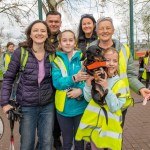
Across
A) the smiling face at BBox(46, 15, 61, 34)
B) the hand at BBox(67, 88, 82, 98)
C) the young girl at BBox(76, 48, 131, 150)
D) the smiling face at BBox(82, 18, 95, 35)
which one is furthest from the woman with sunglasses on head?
the young girl at BBox(76, 48, 131, 150)

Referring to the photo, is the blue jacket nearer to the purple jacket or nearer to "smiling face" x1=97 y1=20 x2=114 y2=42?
the purple jacket

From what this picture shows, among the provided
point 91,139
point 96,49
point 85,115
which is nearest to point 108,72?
point 96,49

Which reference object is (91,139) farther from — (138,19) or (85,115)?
(138,19)

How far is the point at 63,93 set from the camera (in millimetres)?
3553

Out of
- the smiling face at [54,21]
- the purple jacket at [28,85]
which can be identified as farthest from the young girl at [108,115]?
the smiling face at [54,21]

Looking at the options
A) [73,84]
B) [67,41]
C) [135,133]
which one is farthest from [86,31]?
[135,133]

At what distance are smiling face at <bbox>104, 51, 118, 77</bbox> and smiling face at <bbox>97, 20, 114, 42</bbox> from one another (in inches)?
10.2

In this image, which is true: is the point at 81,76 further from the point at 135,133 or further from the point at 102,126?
the point at 135,133

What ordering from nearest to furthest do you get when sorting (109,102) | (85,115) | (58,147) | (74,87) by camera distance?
(109,102) → (85,115) → (74,87) → (58,147)

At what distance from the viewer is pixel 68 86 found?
3445mm

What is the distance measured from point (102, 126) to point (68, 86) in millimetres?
577

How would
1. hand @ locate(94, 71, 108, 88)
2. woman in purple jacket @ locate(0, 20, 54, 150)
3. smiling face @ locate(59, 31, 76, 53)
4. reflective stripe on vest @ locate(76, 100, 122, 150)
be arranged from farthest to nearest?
smiling face @ locate(59, 31, 76, 53) < woman in purple jacket @ locate(0, 20, 54, 150) < reflective stripe on vest @ locate(76, 100, 122, 150) < hand @ locate(94, 71, 108, 88)

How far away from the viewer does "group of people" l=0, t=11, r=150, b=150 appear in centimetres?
327

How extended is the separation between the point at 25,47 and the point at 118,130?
139 centimetres
